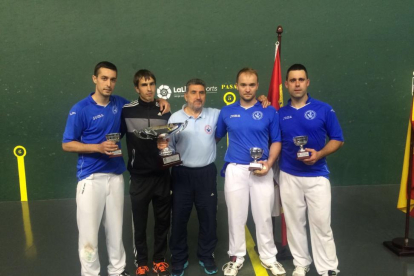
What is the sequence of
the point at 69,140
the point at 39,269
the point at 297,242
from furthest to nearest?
the point at 39,269 < the point at 297,242 < the point at 69,140

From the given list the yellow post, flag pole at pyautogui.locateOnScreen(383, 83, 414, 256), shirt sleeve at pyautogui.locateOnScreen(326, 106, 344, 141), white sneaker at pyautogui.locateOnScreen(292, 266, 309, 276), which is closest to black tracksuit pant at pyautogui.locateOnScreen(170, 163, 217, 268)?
white sneaker at pyautogui.locateOnScreen(292, 266, 309, 276)

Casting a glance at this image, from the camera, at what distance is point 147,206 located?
8.64 ft

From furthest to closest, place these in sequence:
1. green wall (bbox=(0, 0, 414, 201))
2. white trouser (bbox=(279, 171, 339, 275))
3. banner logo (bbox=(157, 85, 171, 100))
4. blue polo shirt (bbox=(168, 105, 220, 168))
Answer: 1. banner logo (bbox=(157, 85, 171, 100))
2. green wall (bbox=(0, 0, 414, 201))
3. blue polo shirt (bbox=(168, 105, 220, 168))
4. white trouser (bbox=(279, 171, 339, 275))

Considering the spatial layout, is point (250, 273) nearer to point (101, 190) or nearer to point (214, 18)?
point (101, 190)

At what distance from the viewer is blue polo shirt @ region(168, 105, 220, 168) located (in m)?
2.56

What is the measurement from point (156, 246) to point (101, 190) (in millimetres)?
693

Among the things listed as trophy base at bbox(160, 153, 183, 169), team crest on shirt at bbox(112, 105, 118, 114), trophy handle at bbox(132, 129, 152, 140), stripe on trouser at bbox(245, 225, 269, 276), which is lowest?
stripe on trouser at bbox(245, 225, 269, 276)

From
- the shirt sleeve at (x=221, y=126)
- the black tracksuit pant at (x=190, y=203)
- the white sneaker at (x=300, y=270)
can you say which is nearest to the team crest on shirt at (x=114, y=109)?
the black tracksuit pant at (x=190, y=203)

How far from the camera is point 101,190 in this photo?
2.48m

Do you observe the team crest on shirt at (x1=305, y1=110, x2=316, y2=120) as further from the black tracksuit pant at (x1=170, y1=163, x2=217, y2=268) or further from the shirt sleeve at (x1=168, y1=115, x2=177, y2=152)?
the shirt sleeve at (x1=168, y1=115, x2=177, y2=152)

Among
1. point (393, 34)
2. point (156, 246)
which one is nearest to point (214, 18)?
point (393, 34)

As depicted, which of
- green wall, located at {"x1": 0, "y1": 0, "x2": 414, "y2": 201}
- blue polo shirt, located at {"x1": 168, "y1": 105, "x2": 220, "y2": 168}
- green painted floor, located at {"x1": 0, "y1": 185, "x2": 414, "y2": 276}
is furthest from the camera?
green wall, located at {"x1": 0, "y1": 0, "x2": 414, "y2": 201}

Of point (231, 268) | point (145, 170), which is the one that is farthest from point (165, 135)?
point (231, 268)

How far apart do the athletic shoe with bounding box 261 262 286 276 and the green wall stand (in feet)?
7.68
